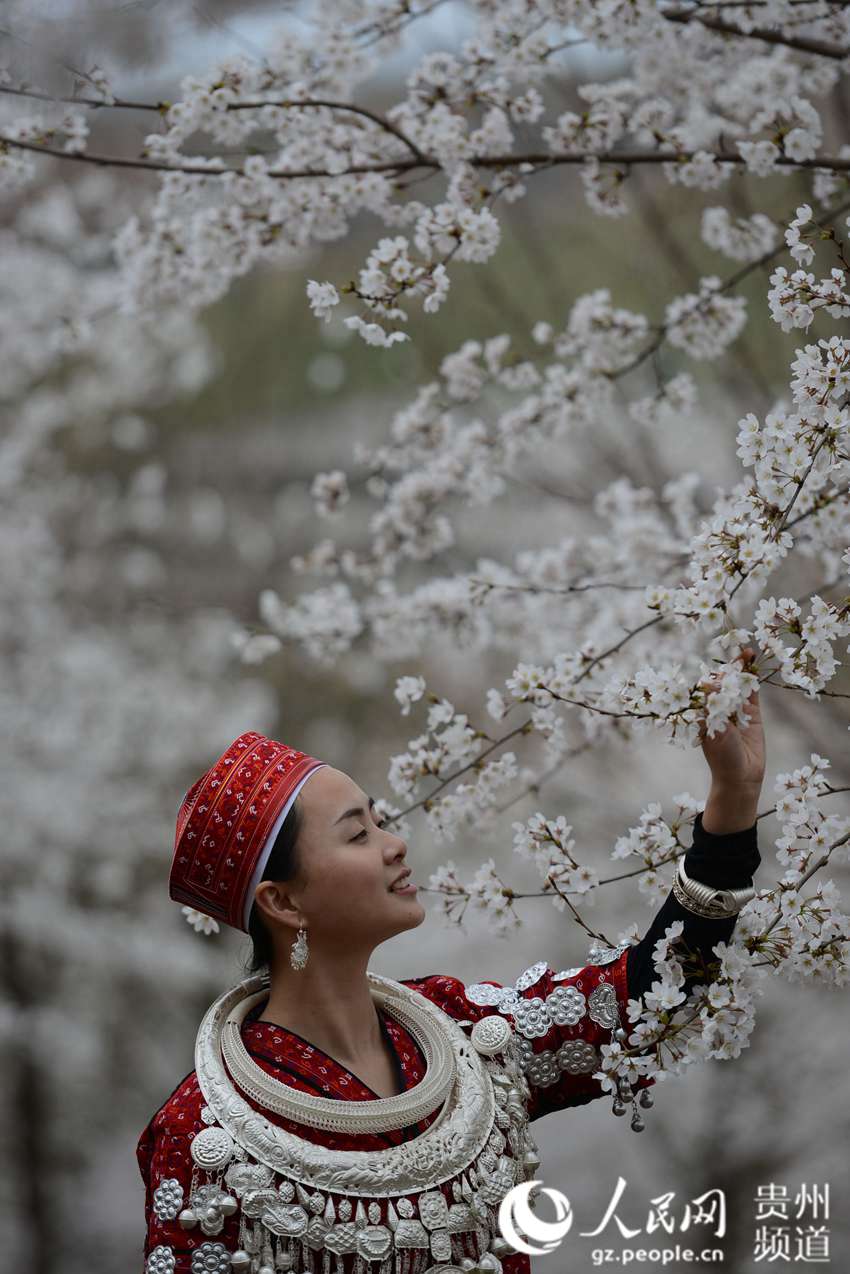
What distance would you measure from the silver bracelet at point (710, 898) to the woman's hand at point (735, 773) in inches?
2.3

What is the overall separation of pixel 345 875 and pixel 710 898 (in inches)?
14.6

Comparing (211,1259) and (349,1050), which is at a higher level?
(349,1050)

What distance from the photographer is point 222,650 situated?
400 centimetres

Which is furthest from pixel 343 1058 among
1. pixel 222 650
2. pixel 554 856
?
pixel 222 650

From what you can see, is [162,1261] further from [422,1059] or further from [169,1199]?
[422,1059]

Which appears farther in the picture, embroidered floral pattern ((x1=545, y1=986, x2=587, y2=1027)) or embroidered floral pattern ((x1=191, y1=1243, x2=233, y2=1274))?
embroidered floral pattern ((x1=545, y1=986, x2=587, y2=1027))

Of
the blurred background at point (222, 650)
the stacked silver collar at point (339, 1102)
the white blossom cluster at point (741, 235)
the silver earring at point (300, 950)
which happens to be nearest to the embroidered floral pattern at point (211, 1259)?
the stacked silver collar at point (339, 1102)

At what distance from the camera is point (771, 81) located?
2461mm

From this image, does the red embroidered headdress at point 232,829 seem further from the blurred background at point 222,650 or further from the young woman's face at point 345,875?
the blurred background at point 222,650

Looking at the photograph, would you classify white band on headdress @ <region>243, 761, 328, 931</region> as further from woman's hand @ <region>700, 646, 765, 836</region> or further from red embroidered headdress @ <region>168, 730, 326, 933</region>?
woman's hand @ <region>700, 646, 765, 836</region>

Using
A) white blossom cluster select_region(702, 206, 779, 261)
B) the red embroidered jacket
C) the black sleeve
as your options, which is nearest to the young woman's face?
the red embroidered jacket

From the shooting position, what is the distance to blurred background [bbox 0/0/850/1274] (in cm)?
329

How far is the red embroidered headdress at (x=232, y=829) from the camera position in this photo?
1373 millimetres

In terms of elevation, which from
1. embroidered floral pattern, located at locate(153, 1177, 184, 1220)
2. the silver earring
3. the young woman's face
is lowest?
embroidered floral pattern, located at locate(153, 1177, 184, 1220)
